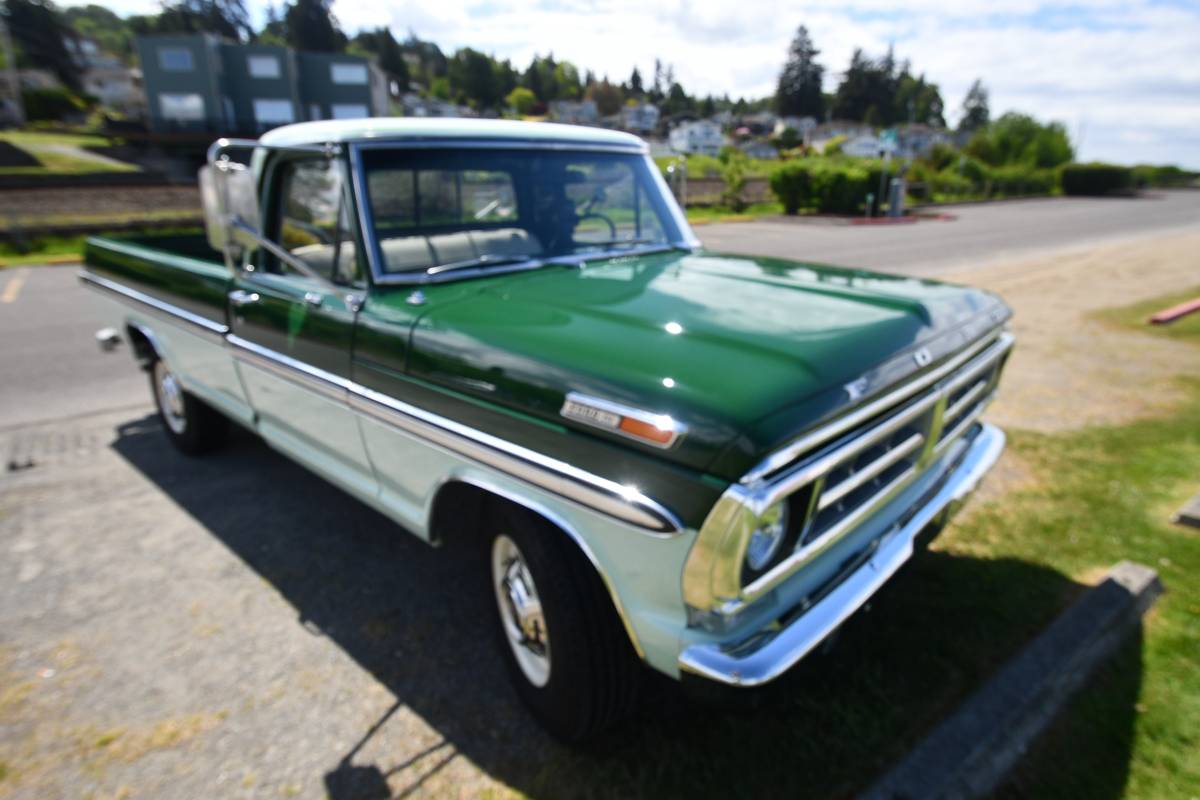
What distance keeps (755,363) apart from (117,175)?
25455mm

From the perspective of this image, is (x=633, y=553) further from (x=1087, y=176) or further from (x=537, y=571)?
(x=1087, y=176)

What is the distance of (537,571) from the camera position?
2186 millimetres

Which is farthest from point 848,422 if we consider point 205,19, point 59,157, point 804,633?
point 205,19

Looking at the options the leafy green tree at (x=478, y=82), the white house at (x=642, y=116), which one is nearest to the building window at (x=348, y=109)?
the leafy green tree at (x=478, y=82)

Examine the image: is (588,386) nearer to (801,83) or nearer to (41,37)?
(41,37)

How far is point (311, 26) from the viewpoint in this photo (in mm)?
86375

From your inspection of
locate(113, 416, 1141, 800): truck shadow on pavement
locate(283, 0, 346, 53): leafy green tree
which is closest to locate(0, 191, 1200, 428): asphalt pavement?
locate(113, 416, 1141, 800): truck shadow on pavement

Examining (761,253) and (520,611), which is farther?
(761,253)

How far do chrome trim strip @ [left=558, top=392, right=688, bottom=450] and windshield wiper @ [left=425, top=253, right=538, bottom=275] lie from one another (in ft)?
3.96

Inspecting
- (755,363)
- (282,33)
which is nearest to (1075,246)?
(755,363)

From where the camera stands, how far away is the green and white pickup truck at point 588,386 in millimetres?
1829

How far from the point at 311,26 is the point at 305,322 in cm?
10051

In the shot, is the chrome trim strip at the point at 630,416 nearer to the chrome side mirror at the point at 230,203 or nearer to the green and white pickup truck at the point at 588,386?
the green and white pickup truck at the point at 588,386

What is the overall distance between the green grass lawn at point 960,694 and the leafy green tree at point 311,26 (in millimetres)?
99288
